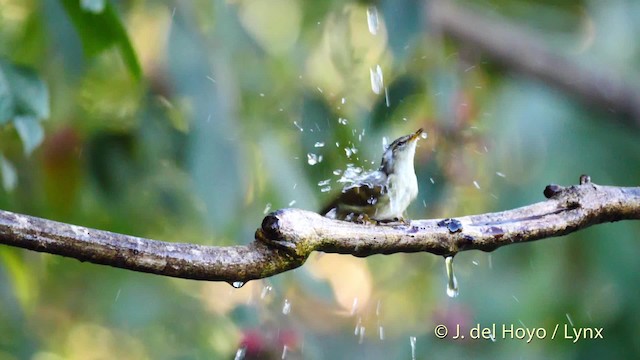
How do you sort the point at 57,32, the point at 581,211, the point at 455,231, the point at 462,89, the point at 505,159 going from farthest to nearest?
the point at 505,159 < the point at 462,89 < the point at 57,32 < the point at 581,211 < the point at 455,231

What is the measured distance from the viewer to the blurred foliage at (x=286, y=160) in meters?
3.40

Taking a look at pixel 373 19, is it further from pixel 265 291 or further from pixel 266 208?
pixel 265 291

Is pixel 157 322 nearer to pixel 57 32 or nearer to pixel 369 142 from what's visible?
pixel 369 142

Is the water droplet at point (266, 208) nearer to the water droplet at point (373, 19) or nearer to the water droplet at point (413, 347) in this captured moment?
the water droplet at point (373, 19)

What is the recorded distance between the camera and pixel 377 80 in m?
4.17

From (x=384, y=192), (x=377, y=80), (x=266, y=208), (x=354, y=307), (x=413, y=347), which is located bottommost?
(x=354, y=307)

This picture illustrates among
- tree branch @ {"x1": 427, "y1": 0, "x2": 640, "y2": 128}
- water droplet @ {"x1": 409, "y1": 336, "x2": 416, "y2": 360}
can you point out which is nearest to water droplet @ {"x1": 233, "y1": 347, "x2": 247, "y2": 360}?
water droplet @ {"x1": 409, "y1": 336, "x2": 416, "y2": 360}

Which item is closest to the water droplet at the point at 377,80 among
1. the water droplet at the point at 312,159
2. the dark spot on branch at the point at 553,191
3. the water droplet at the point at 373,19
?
the water droplet at the point at 373,19

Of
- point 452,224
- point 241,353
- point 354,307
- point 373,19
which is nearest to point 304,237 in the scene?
point 452,224

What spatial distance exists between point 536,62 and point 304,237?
148 inches

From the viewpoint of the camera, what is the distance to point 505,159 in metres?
4.96

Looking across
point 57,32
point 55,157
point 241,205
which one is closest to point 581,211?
point 241,205

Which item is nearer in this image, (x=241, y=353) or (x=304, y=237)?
(x=304, y=237)

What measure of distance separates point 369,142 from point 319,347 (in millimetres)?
974
